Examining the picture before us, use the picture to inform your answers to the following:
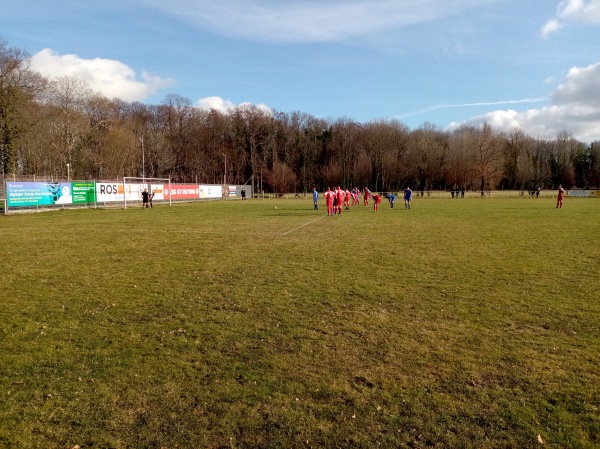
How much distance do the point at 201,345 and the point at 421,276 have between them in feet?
18.8

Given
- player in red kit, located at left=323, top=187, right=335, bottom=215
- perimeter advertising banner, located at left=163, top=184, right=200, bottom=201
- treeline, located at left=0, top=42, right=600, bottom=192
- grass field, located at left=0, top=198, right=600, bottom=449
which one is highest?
treeline, located at left=0, top=42, right=600, bottom=192

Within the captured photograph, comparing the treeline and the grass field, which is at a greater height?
the treeline

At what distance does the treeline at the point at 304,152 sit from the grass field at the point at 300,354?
5920 centimetres

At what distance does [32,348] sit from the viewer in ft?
18.0

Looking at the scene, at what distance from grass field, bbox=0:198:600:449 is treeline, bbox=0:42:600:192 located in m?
59.2

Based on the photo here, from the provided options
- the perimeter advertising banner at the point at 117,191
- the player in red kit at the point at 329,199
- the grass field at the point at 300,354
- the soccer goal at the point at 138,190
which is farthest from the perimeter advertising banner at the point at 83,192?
the grass field at the point at 300,354

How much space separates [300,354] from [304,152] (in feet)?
314

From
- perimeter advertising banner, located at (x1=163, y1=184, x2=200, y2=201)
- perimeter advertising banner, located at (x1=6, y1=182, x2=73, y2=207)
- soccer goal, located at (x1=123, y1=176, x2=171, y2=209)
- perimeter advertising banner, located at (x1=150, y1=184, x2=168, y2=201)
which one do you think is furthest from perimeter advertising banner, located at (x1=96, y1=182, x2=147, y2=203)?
perimeter advertising banner, located at (x1=163, y1=184, x2=200, y2=201)

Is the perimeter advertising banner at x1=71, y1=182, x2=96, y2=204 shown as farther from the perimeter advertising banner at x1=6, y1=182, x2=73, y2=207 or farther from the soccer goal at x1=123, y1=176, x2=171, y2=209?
the soccer goal at x1=123, y1=176, x2=171, y2=209

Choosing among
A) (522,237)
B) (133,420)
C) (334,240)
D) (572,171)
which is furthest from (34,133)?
(572,171)

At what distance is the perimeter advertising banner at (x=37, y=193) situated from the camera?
95.0 ft

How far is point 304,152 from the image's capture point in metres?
99.4

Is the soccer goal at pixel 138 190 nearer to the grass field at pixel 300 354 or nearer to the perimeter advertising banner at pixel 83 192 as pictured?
the perimeter advertising banner at pixel 83 192

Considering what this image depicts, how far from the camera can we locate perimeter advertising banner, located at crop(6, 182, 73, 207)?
2895 centimetres
